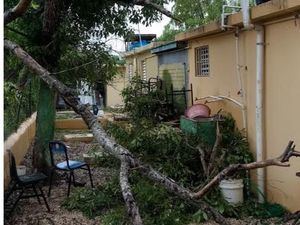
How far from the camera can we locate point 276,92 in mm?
6836

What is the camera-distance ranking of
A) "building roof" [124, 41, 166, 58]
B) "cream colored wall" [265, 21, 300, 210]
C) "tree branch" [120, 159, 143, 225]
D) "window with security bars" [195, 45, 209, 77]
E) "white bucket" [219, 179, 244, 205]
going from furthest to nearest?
"building roof" [124, 41, 166, 58] → "window with security bars" [195, 45, 209, 77] → "white bucket" [219, 179, 244, 205] → "cream colored wall" [265, 21, 300, 210] → "tree branch" [120, 159, 143, 225]

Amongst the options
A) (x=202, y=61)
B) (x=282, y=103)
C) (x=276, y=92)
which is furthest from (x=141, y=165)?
(x=202, y=61)

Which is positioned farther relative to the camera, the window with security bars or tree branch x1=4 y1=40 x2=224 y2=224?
the window with security bars

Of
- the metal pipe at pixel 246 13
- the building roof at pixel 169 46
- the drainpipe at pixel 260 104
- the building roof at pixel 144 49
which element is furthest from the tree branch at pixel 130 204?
the building roof at pixel 144 49

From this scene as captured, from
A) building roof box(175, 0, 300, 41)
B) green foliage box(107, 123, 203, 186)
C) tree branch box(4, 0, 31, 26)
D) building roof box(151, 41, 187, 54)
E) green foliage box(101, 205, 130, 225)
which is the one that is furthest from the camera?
building roof box(151, 41, 187, 54)

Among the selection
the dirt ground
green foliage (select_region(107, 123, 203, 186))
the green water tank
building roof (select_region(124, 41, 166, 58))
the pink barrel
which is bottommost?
the dirt ground

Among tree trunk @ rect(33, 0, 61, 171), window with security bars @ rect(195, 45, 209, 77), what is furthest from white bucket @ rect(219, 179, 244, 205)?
window with security bars @ rect(195, 45, 209, 77)

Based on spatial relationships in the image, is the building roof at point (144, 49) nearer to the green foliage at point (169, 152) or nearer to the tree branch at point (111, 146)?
the green foliage at point (169, 152)

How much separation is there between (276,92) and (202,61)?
135 inches

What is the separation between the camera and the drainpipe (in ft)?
23.0

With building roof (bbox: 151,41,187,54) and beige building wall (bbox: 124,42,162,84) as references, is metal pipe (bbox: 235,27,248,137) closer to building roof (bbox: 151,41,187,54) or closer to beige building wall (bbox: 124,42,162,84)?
building roof (bbox: 151,41,187,54)

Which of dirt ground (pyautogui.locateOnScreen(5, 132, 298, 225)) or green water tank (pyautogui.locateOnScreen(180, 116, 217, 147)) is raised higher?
green water tank (pyautogui.locateOnScreen(180, 116, 217, 147))

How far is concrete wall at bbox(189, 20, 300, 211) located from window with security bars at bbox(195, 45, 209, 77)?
1280mm

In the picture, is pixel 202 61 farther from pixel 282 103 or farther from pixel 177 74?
pixel 282 103
